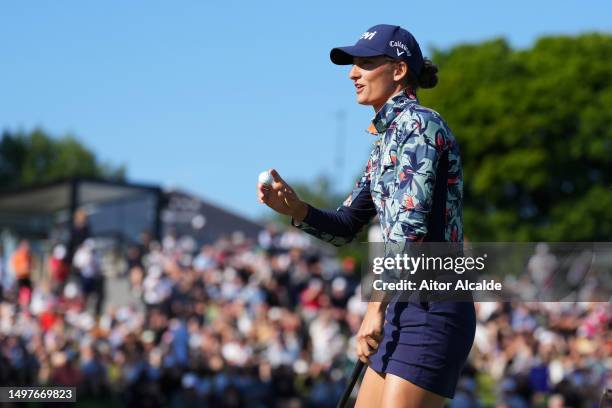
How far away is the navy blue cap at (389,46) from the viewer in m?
4.52

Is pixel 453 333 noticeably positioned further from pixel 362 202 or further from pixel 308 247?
pixel 308 247

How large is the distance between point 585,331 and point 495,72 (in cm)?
3289

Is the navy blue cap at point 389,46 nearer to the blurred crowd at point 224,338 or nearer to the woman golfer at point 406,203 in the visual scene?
the woman golfer at point 406,203

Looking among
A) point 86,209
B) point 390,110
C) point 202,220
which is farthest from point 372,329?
point 202,220

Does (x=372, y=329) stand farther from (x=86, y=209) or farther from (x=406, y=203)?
(x=86, y=209)

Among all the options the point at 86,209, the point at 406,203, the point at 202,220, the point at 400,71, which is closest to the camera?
the point at 406,203

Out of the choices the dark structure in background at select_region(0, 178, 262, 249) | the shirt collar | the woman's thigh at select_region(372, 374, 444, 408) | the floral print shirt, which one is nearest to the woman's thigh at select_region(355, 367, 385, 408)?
the woman's thigh at select_region(372, 374, 444, 408)

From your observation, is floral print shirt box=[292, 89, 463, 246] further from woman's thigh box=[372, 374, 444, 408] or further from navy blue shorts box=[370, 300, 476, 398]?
woman's thigh box=[372, 374, 444, 408]

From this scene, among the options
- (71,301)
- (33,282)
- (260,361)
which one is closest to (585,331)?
(260,361)

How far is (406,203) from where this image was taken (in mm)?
4211

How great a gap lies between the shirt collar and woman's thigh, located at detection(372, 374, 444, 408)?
3.38 ft

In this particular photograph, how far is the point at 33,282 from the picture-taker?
2012cm

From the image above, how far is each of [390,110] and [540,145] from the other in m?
44.8

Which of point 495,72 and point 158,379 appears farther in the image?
point 495,72
